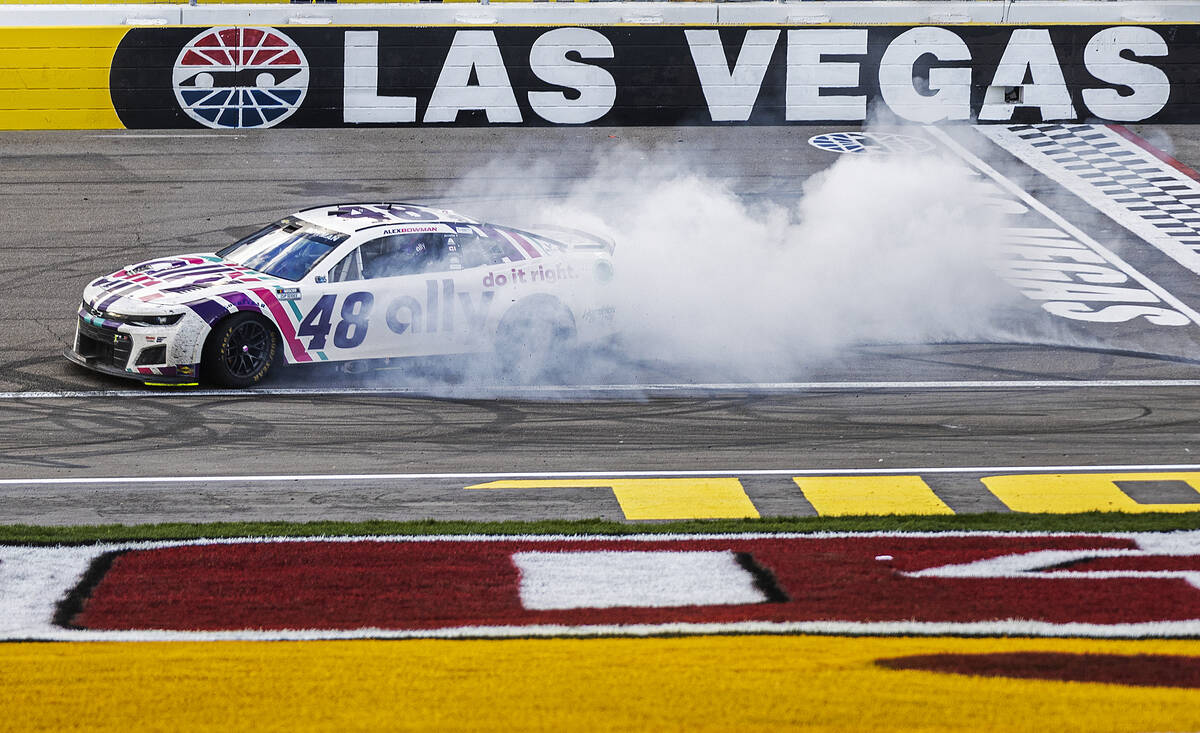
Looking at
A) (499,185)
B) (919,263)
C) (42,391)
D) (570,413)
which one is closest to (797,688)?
(570,413)

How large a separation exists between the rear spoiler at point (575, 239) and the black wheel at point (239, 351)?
2.24 m

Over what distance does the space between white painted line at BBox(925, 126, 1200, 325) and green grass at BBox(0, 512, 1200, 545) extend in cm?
607

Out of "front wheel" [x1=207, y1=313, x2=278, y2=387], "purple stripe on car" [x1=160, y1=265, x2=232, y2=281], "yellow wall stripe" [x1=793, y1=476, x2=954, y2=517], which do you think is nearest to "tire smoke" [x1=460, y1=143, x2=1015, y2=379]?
"yellow wall stripe" [x1=793, y1=476, x2=954, y2=517]

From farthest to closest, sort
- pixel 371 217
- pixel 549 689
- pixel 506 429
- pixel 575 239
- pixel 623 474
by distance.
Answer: pixel 575 239 → pixel 371 217 → pixel 506 429 → pixel 623 474 → pixel 549 689

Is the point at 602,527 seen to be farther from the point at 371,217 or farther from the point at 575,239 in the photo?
the point at 575,239

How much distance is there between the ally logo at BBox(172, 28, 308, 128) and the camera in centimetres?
1767

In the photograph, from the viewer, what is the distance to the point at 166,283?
10.0 metres

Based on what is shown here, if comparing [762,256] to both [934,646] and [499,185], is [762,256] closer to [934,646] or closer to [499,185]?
[499,185]

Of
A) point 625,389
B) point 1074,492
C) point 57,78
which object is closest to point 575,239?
point 625,389

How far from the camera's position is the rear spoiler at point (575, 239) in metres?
11.2

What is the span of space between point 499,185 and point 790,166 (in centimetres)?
362

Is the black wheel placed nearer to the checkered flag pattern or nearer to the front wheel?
the front wheel

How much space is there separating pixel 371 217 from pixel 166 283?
1.58m

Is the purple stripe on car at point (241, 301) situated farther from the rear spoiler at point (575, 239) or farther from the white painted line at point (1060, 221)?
the white painted line at point (1060, 221)
